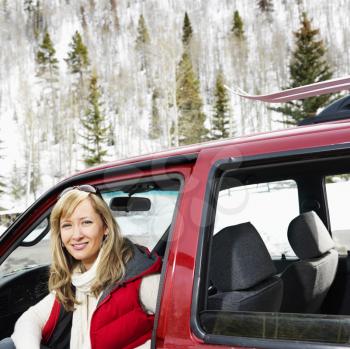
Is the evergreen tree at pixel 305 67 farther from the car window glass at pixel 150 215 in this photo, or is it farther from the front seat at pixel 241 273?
the front seat at pixel 241 273

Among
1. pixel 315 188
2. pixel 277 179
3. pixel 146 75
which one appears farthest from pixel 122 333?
pixel 146 75

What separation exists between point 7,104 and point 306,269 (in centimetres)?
7511

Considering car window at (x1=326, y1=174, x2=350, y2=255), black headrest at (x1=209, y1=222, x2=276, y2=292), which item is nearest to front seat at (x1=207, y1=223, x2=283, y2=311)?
black headrest at (x1=209, y1=222, x2=276, y2=292)

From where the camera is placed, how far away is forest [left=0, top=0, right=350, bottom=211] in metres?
41.6

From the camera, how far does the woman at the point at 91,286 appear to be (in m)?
1.75

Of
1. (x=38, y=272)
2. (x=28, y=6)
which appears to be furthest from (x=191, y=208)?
(x=28, y=6)

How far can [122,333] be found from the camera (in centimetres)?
173

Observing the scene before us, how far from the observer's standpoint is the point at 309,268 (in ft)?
7.58

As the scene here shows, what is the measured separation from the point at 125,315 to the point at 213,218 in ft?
1.67

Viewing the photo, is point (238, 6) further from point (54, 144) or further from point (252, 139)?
point (252, 139)

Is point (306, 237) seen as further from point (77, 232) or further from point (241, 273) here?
point (77, 232)

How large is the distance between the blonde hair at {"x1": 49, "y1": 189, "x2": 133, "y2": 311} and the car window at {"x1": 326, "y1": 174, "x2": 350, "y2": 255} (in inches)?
60.0

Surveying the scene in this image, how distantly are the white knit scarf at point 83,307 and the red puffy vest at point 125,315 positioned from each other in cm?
14

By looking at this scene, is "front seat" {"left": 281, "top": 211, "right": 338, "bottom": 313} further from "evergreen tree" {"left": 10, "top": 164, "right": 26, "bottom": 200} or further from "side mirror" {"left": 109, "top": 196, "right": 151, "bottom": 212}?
"evergreen tree" {"left": 10, "top": 164, "right": 26, "bottom": 200}
